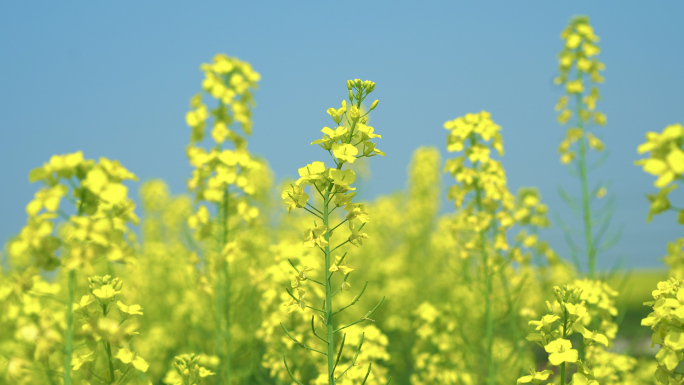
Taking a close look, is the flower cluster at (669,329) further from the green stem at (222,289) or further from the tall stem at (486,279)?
the green stem at (222,289)

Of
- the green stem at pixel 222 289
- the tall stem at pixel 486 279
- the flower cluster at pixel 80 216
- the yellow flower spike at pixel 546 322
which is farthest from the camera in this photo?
the green stem at pixel 222 289

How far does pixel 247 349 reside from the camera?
209 inches

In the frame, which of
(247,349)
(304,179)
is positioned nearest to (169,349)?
(247,349)

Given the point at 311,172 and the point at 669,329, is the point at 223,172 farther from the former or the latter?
the point at 669,329

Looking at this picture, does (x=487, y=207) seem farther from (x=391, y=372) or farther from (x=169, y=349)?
(x=169, y=349)

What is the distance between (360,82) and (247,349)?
149 inches

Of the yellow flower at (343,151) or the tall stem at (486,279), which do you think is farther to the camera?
the tall stem at (486,279)

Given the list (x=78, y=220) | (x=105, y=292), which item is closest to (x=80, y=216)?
(x=78, y=220)

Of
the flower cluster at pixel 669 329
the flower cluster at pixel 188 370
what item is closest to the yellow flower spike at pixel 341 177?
the flower cluster at pixel 188 370

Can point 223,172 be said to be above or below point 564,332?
above

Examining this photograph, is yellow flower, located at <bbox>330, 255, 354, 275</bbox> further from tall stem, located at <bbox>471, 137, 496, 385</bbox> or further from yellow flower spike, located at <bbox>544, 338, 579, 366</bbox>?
tall stem, located at <bbox>471, 137, 496, 385</bbox>

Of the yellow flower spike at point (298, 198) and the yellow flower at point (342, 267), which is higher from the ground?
the yellow flower spike at point (298, 198)

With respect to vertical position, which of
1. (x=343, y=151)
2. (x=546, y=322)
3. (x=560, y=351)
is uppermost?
(x=343, y=151)

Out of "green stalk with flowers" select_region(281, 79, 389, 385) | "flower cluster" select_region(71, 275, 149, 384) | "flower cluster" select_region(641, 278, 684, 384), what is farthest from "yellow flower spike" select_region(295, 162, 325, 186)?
"flower cluster" select_region(641, 278, 684, 384)
